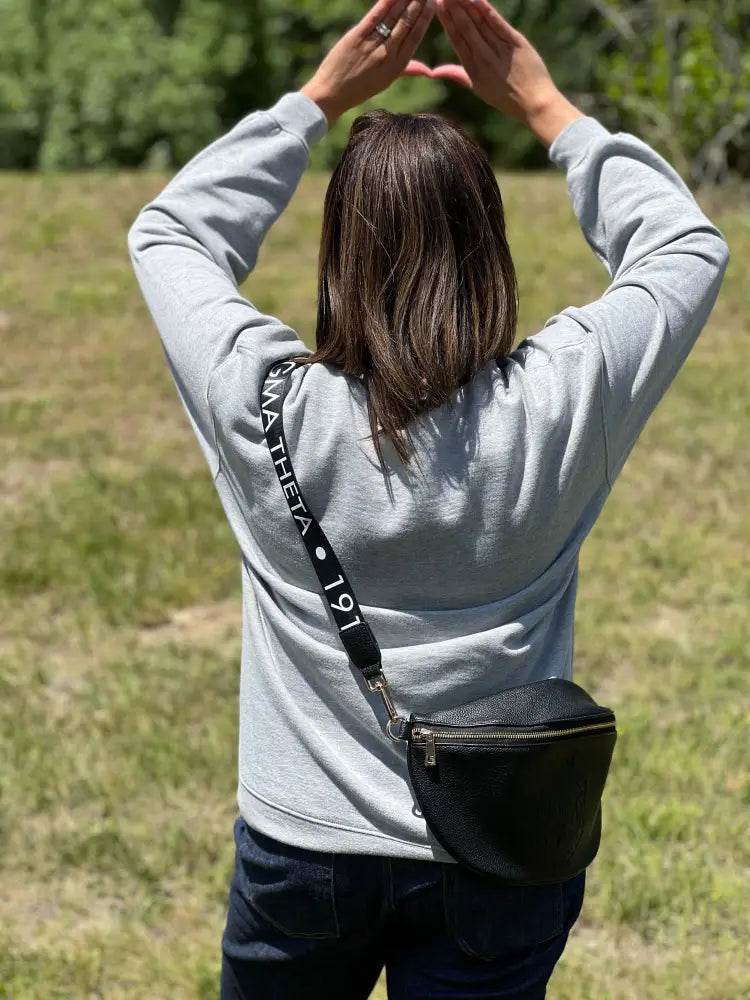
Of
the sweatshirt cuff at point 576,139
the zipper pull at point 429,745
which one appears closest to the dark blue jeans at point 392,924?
the zipper pull at point 429,745

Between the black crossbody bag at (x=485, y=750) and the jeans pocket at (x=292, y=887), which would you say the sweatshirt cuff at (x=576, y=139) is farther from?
the jeans pocket at (x=292, y=887)

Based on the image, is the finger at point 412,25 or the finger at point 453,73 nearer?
the finger at point 412,25

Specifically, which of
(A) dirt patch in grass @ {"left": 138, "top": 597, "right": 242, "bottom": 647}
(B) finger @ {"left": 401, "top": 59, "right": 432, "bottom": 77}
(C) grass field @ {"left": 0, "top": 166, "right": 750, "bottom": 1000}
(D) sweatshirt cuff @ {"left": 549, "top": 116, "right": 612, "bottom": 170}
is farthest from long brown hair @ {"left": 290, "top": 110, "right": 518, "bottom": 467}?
(A) dirt patch in grass @ {"left": 138, "top": 597, "right": 242, "bottom": 647}

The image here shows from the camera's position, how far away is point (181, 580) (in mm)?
5371

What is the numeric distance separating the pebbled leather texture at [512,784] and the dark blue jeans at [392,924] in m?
0.05

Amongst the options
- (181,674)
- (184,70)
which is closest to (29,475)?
(181,674)

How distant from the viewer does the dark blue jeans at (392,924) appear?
65.6 inches

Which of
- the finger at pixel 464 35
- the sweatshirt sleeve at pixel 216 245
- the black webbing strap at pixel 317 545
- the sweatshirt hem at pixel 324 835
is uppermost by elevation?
the finger at pixel 464 35

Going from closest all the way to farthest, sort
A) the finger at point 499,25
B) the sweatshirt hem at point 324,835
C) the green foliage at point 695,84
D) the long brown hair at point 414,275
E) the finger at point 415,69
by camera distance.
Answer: the long brown hair at point 414,275, the sweatshirt hem at point 324,835, the finger at point 499,25, the finger at point 415,69, the green foliage at point 695,84

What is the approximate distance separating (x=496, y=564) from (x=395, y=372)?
0.90 feet

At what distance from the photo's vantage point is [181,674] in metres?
4.66

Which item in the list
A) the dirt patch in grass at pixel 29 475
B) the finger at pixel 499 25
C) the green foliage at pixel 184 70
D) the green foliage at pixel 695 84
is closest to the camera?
the finger at pixel 499 25

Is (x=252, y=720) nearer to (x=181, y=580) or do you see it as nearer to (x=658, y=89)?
(x=181, y=580)

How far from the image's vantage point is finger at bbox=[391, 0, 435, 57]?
185cm
